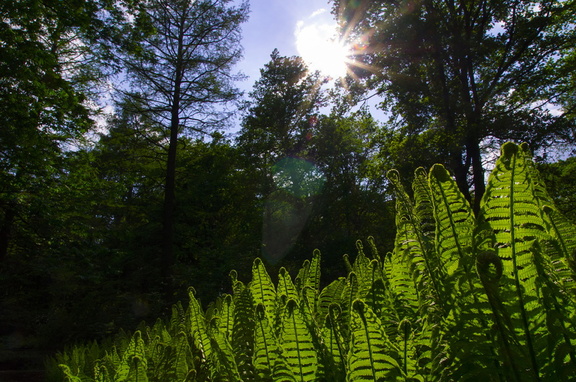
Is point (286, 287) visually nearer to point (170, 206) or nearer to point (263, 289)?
point (263, 289)

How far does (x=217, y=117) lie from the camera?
52.3ft

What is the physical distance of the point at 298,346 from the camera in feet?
2.26

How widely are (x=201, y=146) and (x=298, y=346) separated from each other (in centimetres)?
2336

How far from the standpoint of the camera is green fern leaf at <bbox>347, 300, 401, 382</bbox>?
0.58 meters

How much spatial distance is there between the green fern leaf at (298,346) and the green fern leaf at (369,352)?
0.34 feet

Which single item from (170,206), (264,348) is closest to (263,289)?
(264,348)

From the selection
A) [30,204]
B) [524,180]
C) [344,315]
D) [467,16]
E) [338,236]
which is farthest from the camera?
[338,236]

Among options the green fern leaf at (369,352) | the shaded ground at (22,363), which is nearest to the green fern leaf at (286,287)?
the green fern leaf at (369,352)

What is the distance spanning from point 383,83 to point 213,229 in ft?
39.1

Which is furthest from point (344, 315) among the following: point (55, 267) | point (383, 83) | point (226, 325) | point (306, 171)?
point (306, 171)

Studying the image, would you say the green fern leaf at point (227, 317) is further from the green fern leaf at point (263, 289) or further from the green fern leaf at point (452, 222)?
the green fern leaf at point (452, 222)

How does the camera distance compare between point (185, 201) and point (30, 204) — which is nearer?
point (30, 204)

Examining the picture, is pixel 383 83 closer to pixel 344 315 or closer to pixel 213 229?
pixel 213 229

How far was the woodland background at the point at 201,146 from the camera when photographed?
915 centimetres
